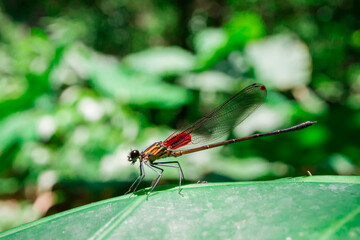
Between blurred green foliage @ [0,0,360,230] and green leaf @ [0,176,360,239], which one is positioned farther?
blurred green foliage @ [0,0,360,230]

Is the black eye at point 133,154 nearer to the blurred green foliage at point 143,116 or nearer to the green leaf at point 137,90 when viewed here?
the blurred green foliage at point 143,116

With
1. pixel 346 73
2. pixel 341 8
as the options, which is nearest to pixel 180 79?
pixel 346 73

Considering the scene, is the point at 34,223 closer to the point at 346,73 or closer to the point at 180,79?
the point at 180,79

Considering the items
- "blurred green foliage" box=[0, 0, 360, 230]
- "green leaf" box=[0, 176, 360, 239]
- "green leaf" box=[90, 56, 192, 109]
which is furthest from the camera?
"green leaf" box=[90, 56, 192, 109]

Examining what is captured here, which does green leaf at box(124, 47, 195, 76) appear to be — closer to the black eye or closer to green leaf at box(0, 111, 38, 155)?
green leaf at box(0, 111, 38, 155)

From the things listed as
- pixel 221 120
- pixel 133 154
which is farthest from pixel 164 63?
pixel 133 154

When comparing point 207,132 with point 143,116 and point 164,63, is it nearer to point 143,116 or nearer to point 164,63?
point 143,116

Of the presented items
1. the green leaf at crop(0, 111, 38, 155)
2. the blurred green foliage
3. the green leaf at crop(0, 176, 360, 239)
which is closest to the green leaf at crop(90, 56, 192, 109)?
the blurred green foliage

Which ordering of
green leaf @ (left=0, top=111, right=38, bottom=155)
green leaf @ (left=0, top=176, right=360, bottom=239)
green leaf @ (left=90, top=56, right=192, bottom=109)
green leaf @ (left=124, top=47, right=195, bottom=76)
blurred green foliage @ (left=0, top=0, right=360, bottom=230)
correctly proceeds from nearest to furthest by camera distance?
green leaf @ (left=0, top=176, right=360, bottom=239) < blurred green foliage @ (left=0, top=0, right=360, bottom=230) < green leaf @ (left=0, top=111, right=38, bottom=155) < green leaf @ (left=90, top=56, right=192, bottom=109) < green leaf @ (left=124, top=47, right=195, bottom=76)
